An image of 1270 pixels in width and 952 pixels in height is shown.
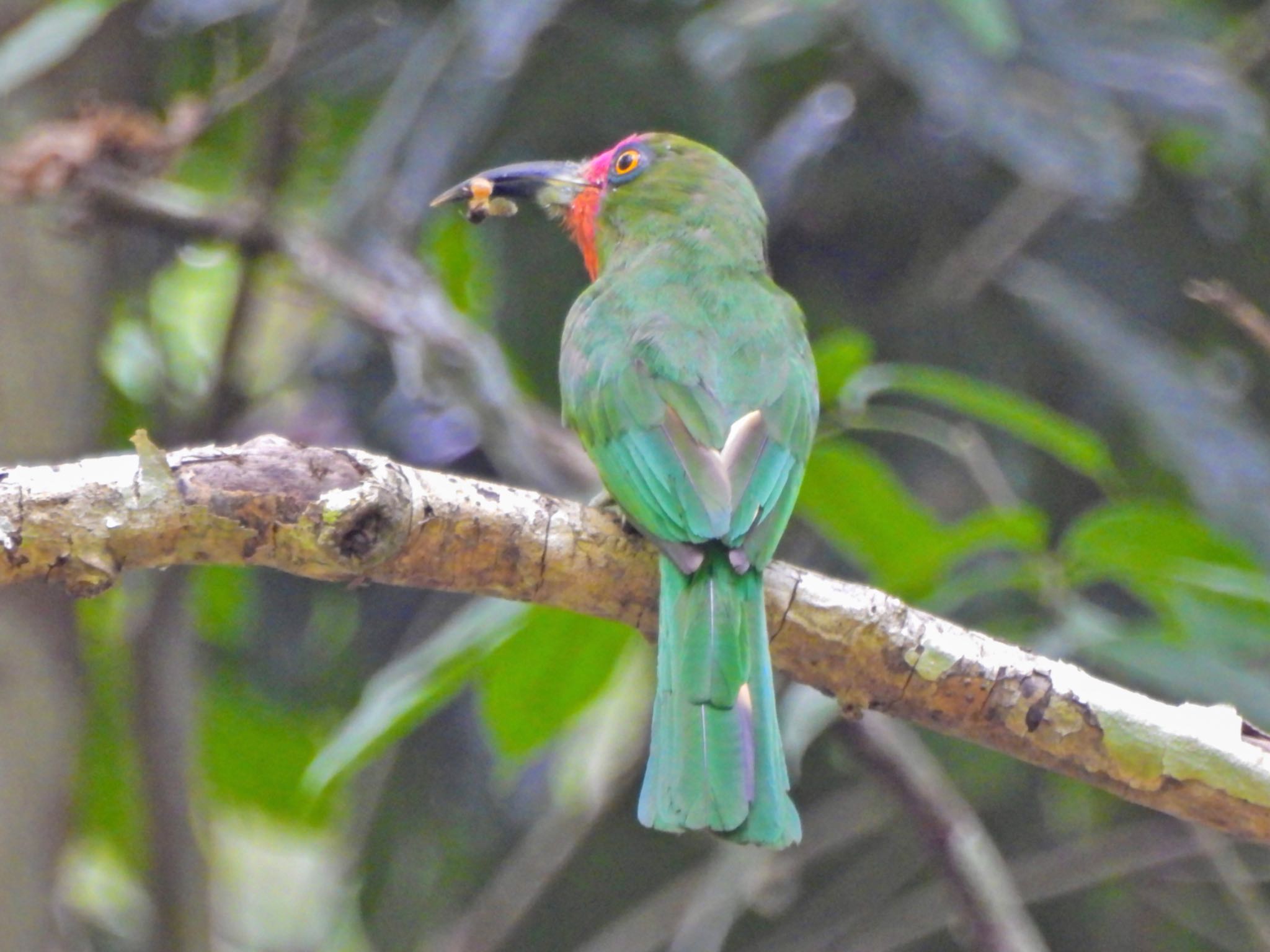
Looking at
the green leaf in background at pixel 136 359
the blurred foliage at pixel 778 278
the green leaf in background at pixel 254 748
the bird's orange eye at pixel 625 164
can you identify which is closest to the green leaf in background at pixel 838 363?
the blurred foliage at pixel 778 278

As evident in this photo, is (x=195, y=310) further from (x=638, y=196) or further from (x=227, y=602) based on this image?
(x=638, y=196)

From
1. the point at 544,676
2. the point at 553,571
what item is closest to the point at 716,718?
the point at 553,571

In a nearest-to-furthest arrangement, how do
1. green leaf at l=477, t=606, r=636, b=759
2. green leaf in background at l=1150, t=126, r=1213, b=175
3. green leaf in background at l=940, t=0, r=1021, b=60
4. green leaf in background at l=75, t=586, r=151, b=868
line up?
green leaf at l=477, t=606, r=636, b=759 → green leaf in background at l=940, t=0, r=1021, b=60 → green leaf in background at l=75, t=586, r=151, b=868 → green leaf in background at l=1150, t=126, r=1213, b=175

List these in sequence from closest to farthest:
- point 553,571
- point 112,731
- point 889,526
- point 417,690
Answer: point 553,571 < point 417,690 < point 889,526 < point 112,731

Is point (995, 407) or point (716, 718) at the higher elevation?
point (716, 718)

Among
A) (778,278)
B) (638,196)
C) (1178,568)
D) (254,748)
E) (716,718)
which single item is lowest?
(254,748)

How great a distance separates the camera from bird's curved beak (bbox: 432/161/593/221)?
3.91 m

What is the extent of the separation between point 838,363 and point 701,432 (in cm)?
39

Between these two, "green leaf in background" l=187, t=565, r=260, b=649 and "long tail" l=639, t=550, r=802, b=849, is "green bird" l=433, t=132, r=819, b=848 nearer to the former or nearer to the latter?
"long tail" l=639, t=550, r=802, b=849

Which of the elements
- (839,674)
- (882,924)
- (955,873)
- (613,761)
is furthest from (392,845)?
(839,674)

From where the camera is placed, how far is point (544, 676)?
10.9 feet

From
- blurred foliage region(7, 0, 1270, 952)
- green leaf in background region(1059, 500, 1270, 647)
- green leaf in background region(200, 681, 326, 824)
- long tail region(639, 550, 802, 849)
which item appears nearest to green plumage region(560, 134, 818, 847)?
long tail region(639, 550, 802, 849)

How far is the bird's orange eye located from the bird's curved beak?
8 centimetres

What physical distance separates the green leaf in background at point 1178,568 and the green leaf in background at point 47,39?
7.62 ft
